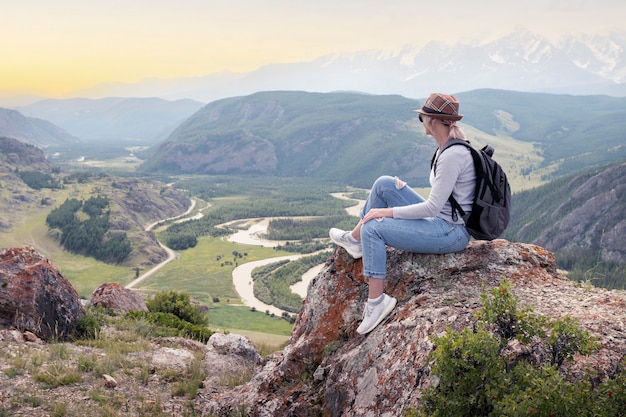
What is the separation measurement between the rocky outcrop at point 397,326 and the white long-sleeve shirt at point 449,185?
135cm

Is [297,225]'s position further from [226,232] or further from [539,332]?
[539,332]

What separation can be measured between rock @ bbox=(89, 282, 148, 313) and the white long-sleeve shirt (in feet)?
59.7

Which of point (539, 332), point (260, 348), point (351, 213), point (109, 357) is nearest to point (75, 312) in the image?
point (109, 357)

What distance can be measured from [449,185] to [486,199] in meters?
0.84

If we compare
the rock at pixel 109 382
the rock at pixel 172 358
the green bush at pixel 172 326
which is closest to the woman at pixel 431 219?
the rock at pixel 109 382

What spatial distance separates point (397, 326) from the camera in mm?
8320

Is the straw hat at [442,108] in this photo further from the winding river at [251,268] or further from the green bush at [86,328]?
the winding river at [251,268]

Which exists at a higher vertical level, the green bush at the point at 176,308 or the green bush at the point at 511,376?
the green bush at the point at 511,376

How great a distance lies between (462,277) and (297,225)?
162 m

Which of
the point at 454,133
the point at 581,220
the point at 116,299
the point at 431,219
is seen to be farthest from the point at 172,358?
the point at 581,220

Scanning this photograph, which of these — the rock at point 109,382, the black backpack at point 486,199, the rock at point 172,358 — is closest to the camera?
the black backpack at point 486,199

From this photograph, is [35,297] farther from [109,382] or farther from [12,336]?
[109,382]

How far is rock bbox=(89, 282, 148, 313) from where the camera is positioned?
22.9 meters

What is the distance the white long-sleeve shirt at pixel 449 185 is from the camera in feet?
27.6
